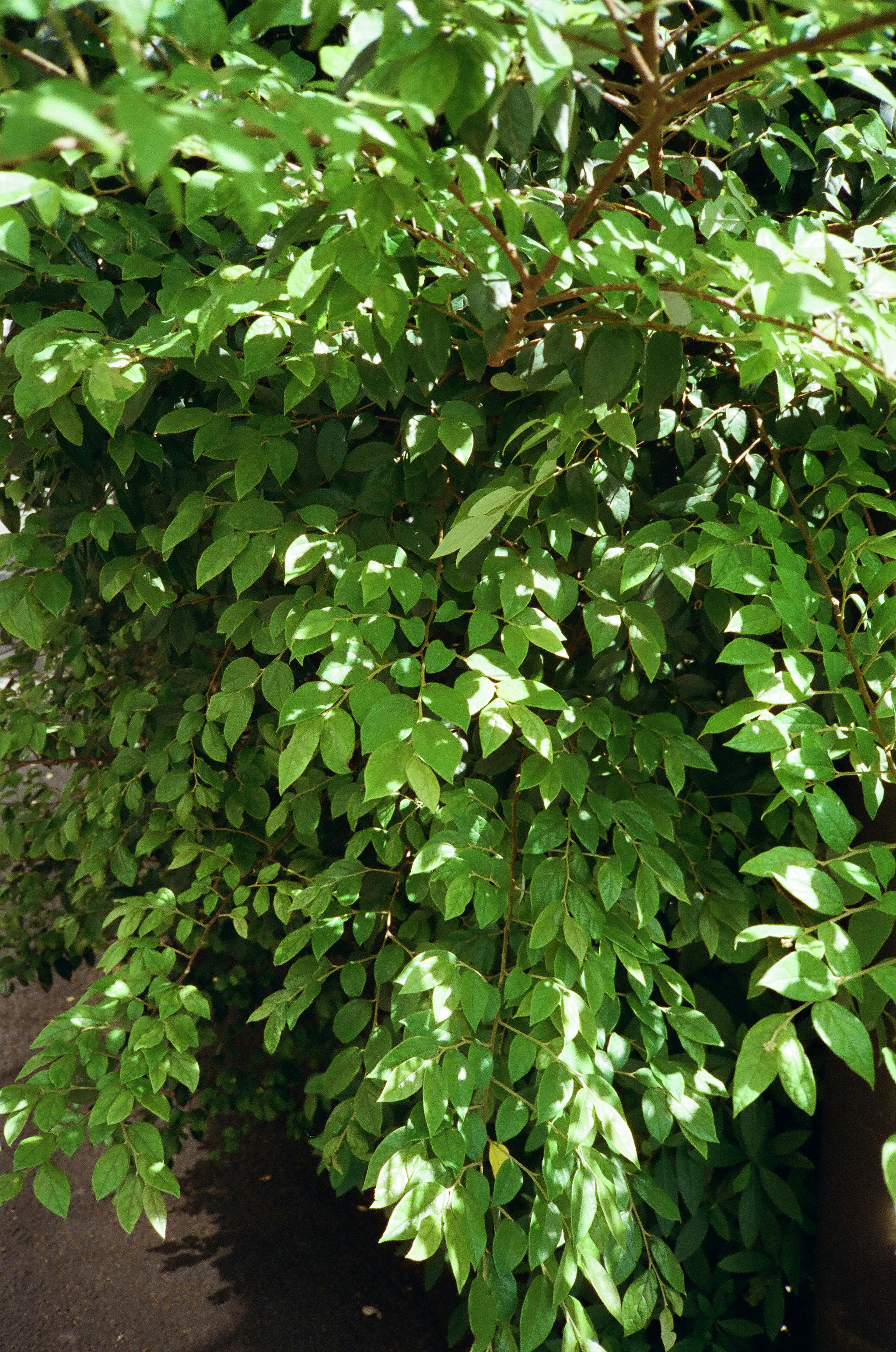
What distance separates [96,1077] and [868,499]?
3.94ft

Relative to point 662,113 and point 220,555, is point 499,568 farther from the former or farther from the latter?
point 662,113

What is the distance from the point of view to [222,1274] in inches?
88.0

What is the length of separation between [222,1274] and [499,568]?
1.97 metres

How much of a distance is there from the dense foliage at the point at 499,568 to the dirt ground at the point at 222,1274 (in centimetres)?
55

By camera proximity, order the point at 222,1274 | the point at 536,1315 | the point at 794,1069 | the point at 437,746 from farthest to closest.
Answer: the point at 222,1274, the point at 536,1315, the point at 437,746, the point at 794,1069

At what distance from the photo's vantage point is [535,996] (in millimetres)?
1024

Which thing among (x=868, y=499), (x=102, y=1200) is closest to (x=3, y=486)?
(x=868, y=499)

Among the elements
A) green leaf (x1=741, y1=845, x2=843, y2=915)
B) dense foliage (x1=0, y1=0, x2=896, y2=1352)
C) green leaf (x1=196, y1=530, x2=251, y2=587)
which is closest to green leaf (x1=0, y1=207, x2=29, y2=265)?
dense foliage (x1=0, y1=0, x2=896, y2=1352)

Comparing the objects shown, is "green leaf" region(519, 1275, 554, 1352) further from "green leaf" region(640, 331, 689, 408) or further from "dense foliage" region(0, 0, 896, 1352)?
"green leaf" region(640, 331, 689, 408)

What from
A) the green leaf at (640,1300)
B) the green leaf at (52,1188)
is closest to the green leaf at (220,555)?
the green leaf at (52,1188)

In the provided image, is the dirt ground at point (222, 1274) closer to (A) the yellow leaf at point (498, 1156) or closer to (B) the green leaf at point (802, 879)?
(A) the yellow leaf at point (498, 1156)

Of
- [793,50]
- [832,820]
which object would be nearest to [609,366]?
[793,50]

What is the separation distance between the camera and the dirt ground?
2.09 meters

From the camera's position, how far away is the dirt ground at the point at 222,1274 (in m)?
2.09
